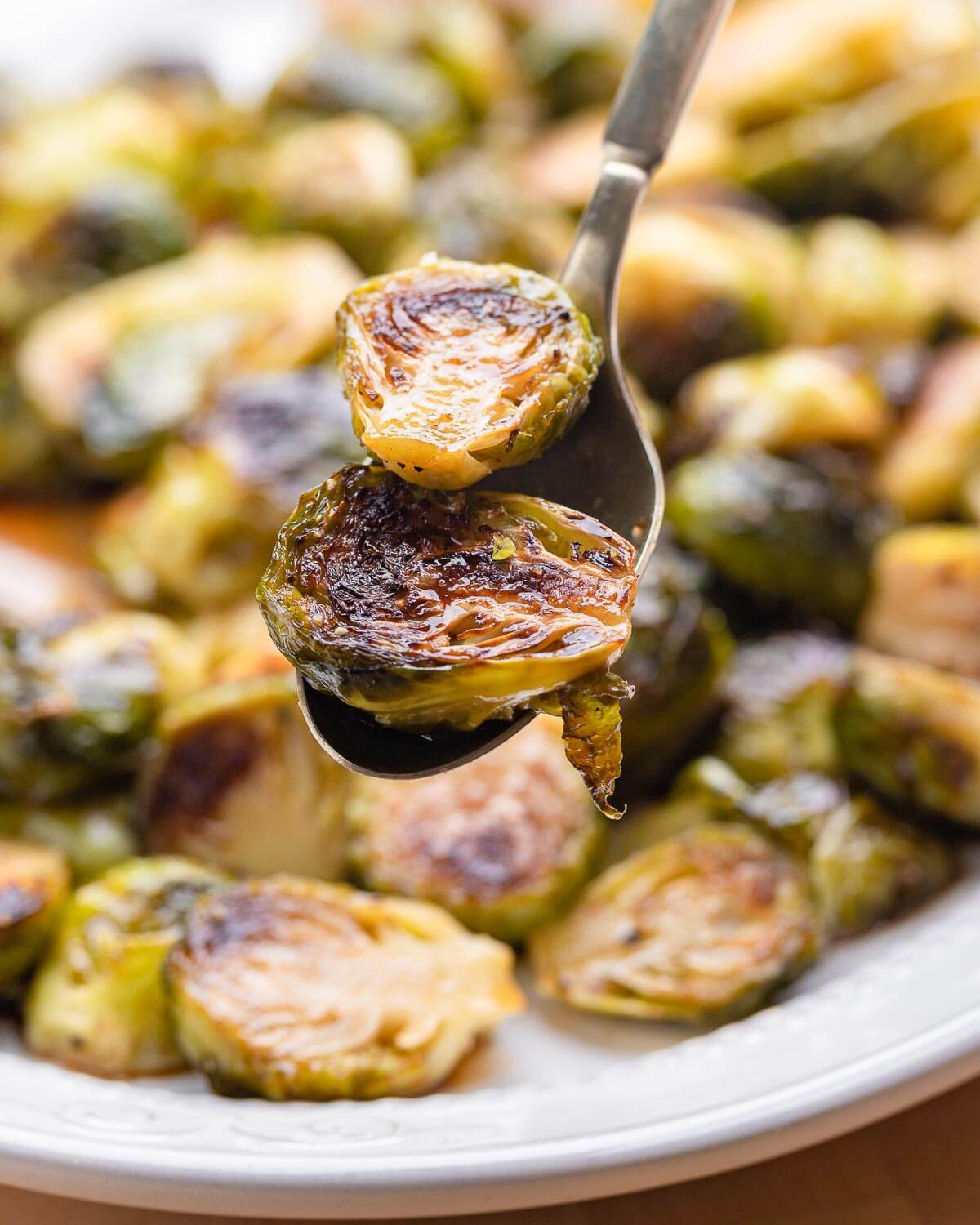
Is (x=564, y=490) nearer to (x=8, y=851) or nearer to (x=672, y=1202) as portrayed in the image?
(x=672, y=1202)

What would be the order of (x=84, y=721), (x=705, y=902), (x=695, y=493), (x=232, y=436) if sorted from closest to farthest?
1. (x=705, y=902)
2. (x=84, y=721)
3. (x=695, y=493)
4. (x=232, y=436)

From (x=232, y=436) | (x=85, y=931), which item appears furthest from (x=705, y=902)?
(x=232, y=436)

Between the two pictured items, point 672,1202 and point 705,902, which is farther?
point 705,902

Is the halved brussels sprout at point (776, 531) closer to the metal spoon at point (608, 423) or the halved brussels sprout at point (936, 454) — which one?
the halved brussels sprout at point (936, 454)

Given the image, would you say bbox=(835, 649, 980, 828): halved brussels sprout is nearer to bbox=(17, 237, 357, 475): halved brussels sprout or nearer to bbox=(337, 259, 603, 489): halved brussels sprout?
bbox=(337, 259, 603, 489): halved brussels sprout

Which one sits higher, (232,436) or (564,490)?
(564,490)

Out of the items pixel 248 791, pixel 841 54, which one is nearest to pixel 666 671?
pixel 248 791

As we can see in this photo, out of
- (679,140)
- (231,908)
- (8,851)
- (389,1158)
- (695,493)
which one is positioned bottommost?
(8,851)
